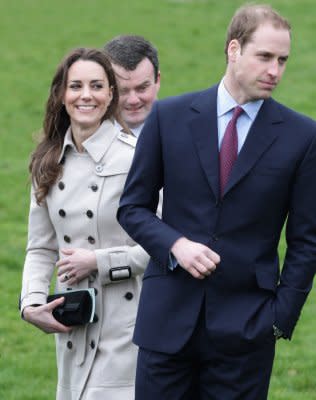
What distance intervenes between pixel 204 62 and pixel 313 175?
1514 cm

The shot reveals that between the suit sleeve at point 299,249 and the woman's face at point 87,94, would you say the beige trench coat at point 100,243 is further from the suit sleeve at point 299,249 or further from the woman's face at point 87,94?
the suit sleeve at point 299,249

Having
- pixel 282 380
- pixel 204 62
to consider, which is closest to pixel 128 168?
pixel 282 380

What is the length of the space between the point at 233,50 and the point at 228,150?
0.40 m

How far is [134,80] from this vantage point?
6.42 m

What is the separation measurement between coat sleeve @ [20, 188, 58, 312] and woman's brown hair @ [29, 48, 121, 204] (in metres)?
0.12

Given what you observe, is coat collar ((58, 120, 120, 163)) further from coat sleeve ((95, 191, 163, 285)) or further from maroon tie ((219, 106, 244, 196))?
maroon tie ((219, 106, 244, 196))

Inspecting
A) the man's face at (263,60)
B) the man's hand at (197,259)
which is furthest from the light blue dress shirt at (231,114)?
the man's hand at (197,259)

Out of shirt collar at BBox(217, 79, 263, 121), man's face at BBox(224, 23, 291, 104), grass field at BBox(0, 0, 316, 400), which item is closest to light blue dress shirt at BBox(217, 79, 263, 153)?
shirt collar at BBox(217, 79, 263, 121)

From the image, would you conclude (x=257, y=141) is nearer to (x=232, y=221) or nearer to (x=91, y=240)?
(x=232, y=221)

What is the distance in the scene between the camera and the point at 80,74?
231 inches

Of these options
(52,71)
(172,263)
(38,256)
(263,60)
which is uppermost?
(263,60)

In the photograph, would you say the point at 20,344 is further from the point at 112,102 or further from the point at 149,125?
the point at 149,125

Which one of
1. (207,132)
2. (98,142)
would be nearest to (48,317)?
(98,142)

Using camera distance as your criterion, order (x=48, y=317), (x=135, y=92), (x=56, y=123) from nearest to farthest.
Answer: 1. (x=48, y=317)
2. (x=56, y=123)
3. (x=135, y=92)
